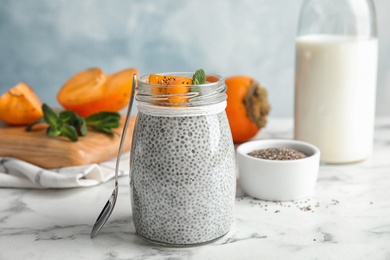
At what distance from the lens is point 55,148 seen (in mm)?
1244

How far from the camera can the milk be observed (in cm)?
128

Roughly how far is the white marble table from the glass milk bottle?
0.33 feet

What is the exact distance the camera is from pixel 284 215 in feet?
3.42

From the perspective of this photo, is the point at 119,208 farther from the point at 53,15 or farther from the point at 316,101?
the point at 53,15

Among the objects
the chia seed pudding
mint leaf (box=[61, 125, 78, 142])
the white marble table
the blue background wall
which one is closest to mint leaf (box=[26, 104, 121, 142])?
mint leaf (box=[61, 125, 78, 142])

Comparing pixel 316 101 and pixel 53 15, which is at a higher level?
pixel 53 15

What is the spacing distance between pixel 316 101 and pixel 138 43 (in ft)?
2.53

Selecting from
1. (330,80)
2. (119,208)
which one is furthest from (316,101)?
(119,208)

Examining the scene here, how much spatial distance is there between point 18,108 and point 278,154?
2.02 ft

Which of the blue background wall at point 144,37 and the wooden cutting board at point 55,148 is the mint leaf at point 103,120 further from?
the blue background wall at point 144,37

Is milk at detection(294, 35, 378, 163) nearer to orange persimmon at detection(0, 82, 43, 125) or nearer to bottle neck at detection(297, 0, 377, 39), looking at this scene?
bottle neck at detection(297, 0, 377, 39)

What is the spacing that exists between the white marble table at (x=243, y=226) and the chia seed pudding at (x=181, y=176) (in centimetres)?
3

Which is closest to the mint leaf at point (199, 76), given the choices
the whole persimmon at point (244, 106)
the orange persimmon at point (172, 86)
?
the orange persimmon at point (172, 86)

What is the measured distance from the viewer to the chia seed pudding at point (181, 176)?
2.84ft
